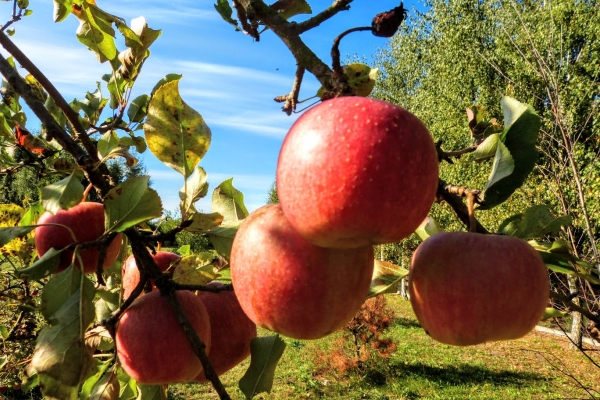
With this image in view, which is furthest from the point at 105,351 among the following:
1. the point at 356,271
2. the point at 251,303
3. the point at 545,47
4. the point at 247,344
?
the point at 545,47

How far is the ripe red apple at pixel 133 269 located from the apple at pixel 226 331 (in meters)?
0.12

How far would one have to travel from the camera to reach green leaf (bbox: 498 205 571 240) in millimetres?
641

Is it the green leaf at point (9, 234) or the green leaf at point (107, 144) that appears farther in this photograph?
the green leaf at point (107, 144)

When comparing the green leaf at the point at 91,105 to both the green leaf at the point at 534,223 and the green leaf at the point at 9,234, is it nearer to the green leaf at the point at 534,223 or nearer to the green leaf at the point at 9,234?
the green leaf at the point at 9,234

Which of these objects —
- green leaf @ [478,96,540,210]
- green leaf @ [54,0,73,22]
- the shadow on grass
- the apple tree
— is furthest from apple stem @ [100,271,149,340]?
the shadow on grass

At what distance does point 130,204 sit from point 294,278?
254 millimetres

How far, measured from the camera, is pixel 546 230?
2.19 feet

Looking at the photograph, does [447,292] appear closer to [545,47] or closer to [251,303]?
[251,303]

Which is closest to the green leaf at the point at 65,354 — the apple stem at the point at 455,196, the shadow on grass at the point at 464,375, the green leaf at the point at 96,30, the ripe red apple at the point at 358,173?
the ripe red apple at the point at 358,173

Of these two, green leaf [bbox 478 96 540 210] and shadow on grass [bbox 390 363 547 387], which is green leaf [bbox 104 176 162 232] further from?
shadow on grass [bbox 390 363 547 387]

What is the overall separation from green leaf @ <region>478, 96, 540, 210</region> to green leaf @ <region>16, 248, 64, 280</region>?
1.86 ft

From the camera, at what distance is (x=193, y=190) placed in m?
0.73

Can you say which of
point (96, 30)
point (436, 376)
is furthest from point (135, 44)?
point (436, 376)

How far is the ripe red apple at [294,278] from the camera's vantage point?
0.51 m
